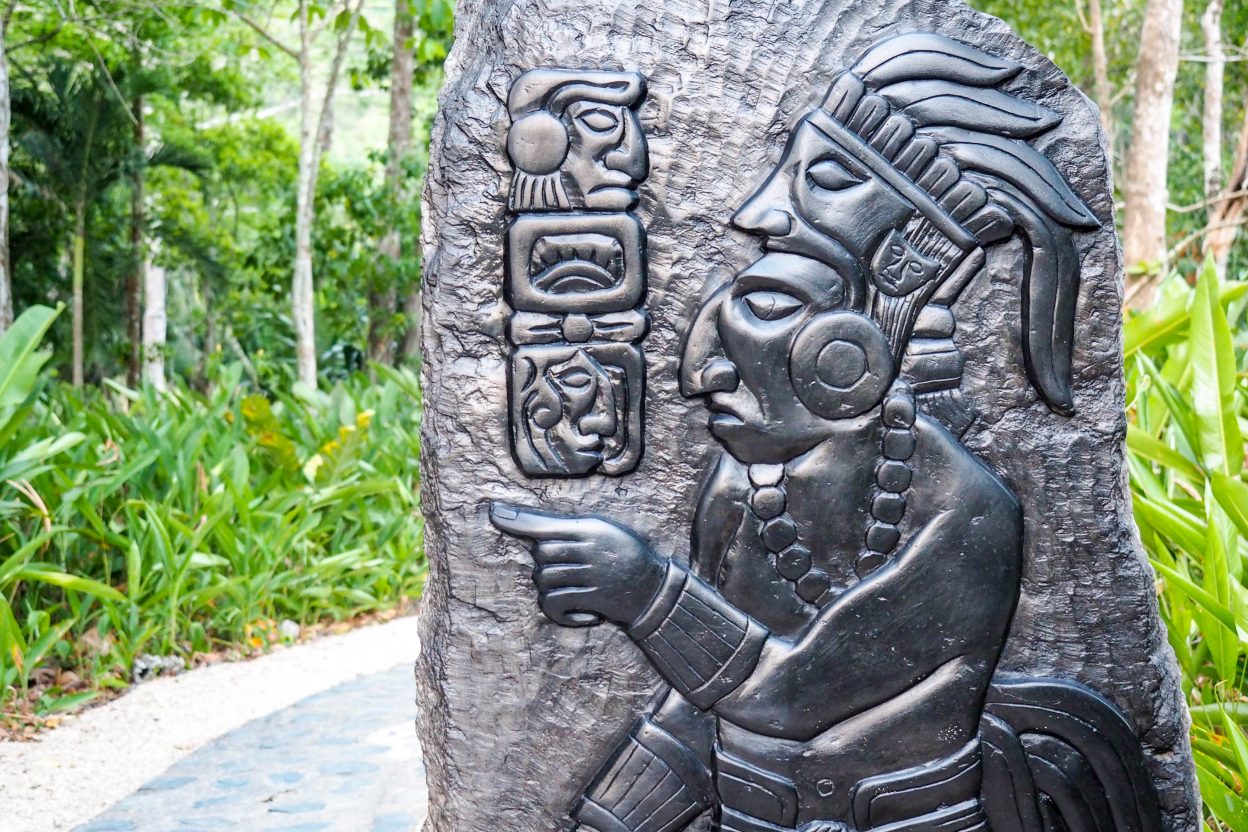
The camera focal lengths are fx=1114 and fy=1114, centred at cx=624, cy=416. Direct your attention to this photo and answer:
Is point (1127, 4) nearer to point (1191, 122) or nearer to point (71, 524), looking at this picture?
point (1191, 122)

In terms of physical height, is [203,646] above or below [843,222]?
below

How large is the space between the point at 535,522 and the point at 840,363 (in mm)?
506

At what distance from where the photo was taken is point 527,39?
5.42 feet

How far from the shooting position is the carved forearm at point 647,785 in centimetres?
167

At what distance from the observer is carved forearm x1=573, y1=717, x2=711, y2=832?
65.8 inches

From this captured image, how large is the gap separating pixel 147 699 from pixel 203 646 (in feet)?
1.20

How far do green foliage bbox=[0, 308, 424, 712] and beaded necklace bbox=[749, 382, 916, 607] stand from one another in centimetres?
232

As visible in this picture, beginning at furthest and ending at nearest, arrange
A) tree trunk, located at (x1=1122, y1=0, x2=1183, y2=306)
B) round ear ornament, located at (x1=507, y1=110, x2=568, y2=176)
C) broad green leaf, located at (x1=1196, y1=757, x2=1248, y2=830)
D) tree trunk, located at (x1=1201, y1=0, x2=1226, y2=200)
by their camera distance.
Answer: tree trunk, located at (x1=1201, y1=0, x2=1226, y2=200) → tree trunk, located at (x1=1122, y1=0, x2=1183, y2=306) → broad green leaf, located at (x1=1196, y1=757, x2=1248, y2=830) → round ear ornament, located at (x1=507, y1=110, x2=568, y2=176)

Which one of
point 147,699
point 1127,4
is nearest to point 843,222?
point 147,699

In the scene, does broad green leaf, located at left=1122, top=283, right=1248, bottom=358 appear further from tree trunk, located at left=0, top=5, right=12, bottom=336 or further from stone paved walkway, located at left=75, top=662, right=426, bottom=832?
tree trunk, located at left=0, top=5, right=12, bottom=336

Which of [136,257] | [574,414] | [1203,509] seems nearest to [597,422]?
[574,414]

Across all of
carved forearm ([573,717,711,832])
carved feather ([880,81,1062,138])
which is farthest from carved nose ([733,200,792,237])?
carved forearm ([573,717,711,832])

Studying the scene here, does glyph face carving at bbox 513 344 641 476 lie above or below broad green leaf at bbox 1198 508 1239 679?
above

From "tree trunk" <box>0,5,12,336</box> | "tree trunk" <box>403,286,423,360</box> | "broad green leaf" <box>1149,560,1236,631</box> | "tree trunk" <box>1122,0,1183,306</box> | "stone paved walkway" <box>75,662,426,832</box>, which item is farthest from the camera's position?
"tree trunk" <box>403,286,423,360</box>
